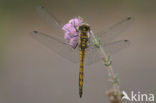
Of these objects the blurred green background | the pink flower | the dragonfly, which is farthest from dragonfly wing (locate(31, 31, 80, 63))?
the blurred green background

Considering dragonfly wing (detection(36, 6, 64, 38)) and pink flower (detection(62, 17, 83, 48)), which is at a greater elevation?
dragonfly wing (detection(36, 6, 64, 38))

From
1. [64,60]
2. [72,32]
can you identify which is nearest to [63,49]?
[72,32]

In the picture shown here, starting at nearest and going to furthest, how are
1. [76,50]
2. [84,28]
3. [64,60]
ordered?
1. [84,28]
2. [76,50]
3. [64,60]

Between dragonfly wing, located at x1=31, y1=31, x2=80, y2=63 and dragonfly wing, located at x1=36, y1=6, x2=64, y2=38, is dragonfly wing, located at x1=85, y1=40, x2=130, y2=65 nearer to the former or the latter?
dragonfly wing, located at x1=31, y1=31, x2=80, y2=63

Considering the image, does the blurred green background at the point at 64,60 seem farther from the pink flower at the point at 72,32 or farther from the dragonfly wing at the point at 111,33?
the pink flower at the point at 72,32

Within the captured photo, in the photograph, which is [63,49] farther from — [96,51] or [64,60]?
[64,60]

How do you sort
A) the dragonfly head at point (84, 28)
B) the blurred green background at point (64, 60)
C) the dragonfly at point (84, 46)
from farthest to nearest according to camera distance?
the blurred green background at point (64, 60)
the dragonfly at point (84, 46)
the dragonfly head at point (84, 28)

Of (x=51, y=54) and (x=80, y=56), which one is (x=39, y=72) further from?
(x=80, y=56)

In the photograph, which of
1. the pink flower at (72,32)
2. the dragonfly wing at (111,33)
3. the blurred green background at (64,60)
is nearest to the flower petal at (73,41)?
the pink flower at (72,32)

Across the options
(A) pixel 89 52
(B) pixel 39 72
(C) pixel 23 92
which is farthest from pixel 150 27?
(A) pixel 89 52
